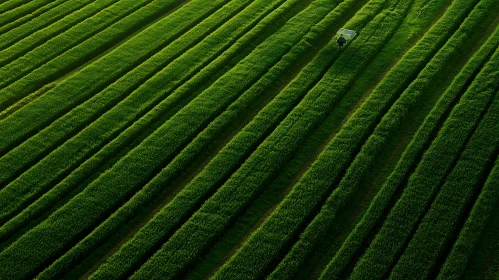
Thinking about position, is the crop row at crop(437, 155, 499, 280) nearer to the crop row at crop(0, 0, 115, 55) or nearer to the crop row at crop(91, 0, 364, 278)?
the crop row at crop(91, 0, 364, 278)

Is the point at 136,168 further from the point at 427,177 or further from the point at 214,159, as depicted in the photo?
the point at 427,177

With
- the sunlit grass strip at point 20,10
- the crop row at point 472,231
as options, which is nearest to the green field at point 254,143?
the crop row at point 472,231

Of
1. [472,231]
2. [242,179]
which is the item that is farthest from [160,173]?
[472,231]

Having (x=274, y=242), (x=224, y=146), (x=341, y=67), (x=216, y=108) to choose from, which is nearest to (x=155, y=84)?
(x=216, y=108)

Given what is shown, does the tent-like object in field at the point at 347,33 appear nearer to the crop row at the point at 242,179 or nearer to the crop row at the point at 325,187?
the crop row at the point at 242,179

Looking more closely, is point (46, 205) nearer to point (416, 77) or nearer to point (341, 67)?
point (341, 67)

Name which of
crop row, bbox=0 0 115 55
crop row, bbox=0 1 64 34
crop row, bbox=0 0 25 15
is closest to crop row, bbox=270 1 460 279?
crop row, bbox=0 0 115 55
